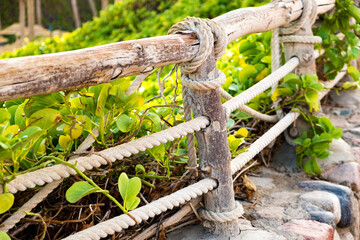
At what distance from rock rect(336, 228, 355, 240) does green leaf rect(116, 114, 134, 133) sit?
1072 millimetres

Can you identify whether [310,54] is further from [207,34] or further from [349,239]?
[207,34]

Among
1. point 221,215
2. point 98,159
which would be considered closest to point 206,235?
point 221,215

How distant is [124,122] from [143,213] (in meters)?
0.27

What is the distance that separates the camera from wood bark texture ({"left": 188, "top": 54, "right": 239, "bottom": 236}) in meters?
1.23

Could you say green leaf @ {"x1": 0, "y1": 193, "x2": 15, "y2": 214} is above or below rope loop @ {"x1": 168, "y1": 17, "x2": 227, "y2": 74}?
below

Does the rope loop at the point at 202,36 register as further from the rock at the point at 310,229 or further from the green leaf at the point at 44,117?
the rock at the point at 310,229

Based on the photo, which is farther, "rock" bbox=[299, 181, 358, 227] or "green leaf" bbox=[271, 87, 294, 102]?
"green leaf" bbox=[271, 87, 294, 102]

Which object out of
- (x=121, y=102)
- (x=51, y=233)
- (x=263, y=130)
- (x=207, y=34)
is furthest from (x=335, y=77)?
(x=51, y=233)

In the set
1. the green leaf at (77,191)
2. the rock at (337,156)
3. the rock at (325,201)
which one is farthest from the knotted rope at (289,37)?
the green leaf at (77,191)

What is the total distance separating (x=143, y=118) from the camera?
4.10 feet

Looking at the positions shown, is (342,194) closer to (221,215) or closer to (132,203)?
(221,215)

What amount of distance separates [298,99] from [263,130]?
0.22m

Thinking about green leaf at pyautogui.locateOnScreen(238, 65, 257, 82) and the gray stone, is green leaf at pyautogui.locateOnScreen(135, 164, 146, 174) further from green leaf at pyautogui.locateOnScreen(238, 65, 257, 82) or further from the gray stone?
green leaf at pyautogui.locateOnScreen(238, 65, 257, 82)

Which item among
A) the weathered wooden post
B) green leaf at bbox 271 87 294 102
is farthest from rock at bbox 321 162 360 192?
the weathered wooden post
